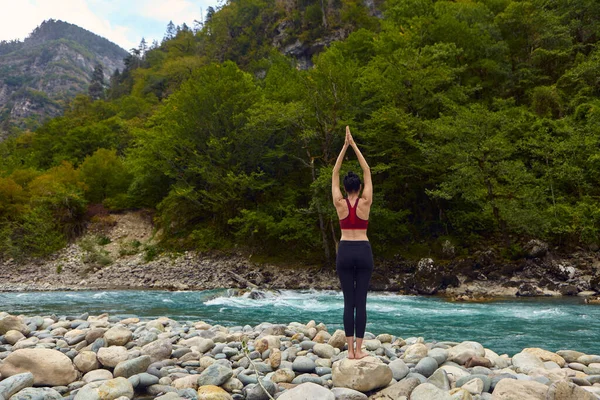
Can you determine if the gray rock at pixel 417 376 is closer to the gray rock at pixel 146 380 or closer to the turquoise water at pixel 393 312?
the gray rock at pixel 146 380

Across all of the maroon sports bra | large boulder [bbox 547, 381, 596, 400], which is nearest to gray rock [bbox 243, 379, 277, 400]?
the maroon sports bra

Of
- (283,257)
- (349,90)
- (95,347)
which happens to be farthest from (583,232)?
(95,347)

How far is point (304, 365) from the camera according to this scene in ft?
15.3

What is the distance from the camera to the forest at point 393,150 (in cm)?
1858

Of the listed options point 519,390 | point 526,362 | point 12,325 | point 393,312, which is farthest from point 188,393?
point 393,312

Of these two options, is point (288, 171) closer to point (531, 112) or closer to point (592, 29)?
point (531, 112)

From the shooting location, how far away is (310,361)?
4.71 m

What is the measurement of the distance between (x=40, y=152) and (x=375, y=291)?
1799 inches

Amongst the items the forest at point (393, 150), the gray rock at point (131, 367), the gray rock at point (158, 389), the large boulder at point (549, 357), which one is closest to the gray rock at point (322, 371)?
the gray rock at point (158, 389)

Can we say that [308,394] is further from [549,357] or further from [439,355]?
[549,357]

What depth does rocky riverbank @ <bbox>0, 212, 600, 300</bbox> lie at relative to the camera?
15477mm

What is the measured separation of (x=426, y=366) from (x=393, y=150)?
1847 centimetres

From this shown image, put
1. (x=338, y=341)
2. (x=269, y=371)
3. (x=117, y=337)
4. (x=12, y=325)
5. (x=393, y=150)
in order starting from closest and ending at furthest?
(x=269, y=371)
(x=117, y=337)
(x=338, y=341)
(x=12, y=325)
(x=393, y=150)

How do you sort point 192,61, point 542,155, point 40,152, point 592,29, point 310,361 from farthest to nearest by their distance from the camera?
point 192,61 < point 40,152 < point 592,29 < point 542,155 < point 310,361
